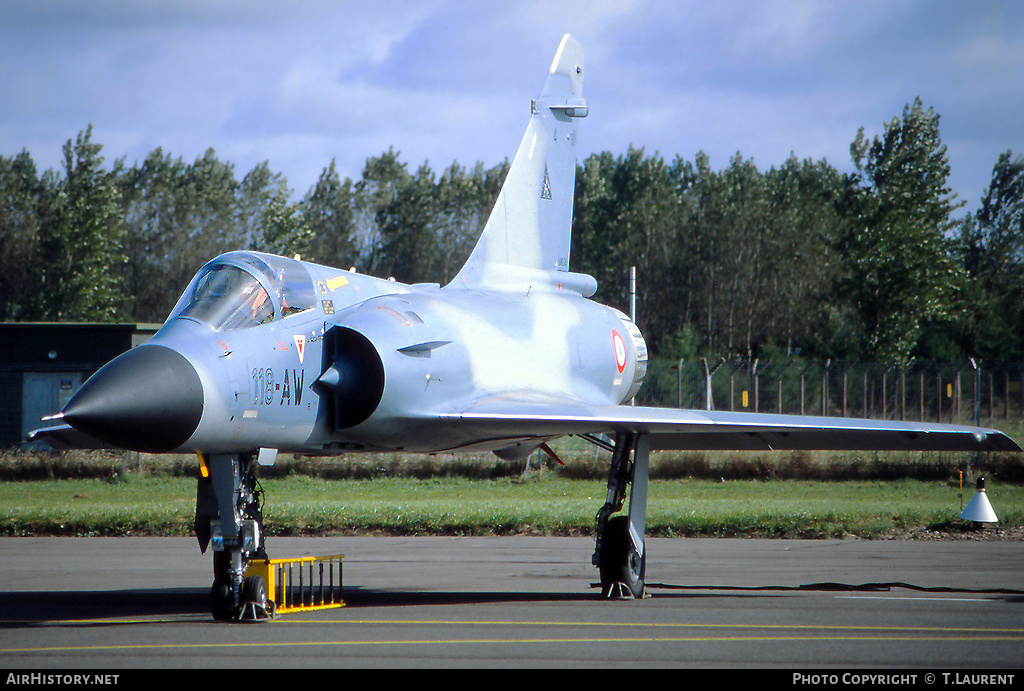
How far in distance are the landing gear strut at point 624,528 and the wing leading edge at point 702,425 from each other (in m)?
0.36

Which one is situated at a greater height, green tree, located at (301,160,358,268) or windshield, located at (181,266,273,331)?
green tree, located at (301,160,358,268)

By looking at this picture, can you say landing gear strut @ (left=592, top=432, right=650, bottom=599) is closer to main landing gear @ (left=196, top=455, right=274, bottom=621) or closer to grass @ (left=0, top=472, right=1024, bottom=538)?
main landing gear @ (left=196, top=455, right=274, bottom=621)

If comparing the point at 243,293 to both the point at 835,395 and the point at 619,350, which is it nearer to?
the point at 619,350

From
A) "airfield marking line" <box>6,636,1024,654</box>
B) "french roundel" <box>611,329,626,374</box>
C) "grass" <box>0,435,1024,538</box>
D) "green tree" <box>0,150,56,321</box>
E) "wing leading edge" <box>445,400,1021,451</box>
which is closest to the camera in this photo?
"airfield marking line" <box>6,636,1024,654</box>

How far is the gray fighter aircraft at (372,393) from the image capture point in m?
7.87

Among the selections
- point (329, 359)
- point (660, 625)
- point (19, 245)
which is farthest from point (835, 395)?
point (19, 245)

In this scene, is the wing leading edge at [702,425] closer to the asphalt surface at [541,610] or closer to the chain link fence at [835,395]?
the asphalt surface at [541,610]

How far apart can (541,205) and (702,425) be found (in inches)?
206

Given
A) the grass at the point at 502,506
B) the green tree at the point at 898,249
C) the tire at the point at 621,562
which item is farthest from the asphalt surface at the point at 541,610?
the green tree at the point at 898,249

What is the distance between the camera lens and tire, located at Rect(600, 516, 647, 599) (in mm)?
10422

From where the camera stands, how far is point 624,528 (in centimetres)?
1069

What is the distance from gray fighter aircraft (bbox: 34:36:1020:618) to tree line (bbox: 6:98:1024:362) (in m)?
32.6

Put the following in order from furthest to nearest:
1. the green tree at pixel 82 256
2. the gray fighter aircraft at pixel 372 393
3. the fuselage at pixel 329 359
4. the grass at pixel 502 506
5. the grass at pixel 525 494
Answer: the green tree at pixel 82 256 → the grass at pixel 525 494 → the grass at pixel 502 506 → the fuselage at pixel 329 359 → the gray fighter aircraft at pixel 372 393

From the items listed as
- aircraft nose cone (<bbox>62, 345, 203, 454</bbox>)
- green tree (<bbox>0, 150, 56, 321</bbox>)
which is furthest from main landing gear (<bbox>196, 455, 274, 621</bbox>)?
green tree (<bbox>0, 150, 56, 321</bbox>)
